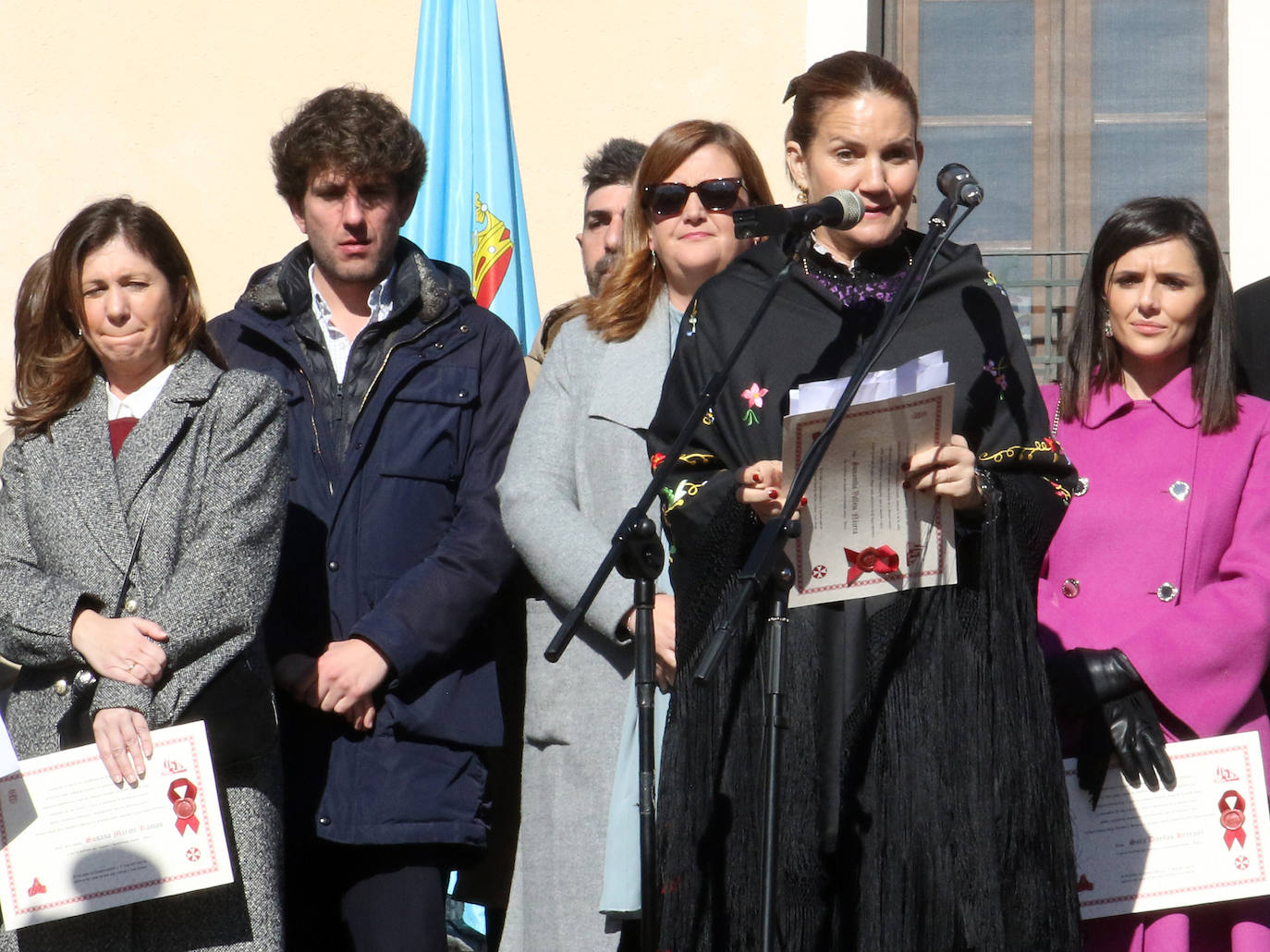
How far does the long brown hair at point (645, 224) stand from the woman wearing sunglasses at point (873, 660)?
2.33 ft

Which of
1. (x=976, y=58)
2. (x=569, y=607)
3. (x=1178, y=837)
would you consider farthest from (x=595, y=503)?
(x=976, y=58)

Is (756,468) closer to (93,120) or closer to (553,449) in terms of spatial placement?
(553,449)

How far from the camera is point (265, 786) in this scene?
11.5 ft

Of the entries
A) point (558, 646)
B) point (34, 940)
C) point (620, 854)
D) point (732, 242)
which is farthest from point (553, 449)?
point (34, 940)

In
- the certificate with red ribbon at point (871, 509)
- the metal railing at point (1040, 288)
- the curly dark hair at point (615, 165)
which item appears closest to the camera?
the certificate with red ribbon at point (871, 509)

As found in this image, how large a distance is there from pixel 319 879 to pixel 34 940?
25.1 inches

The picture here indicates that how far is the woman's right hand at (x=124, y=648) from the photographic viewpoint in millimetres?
3385

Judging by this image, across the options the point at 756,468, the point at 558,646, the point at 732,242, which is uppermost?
the point at 732,242

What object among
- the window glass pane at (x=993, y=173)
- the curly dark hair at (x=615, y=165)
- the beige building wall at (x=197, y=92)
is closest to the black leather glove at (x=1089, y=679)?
the curly dark hair at (x=615, y=165)

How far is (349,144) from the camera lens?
4016 millimetres

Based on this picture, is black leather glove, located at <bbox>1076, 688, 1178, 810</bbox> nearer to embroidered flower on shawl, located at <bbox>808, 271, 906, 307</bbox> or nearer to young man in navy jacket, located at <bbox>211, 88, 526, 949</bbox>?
embroidered flower on shawl, located at <bbox>808, 271, 906, 307</bbox>

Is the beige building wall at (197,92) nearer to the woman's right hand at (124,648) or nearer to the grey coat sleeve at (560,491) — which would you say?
the grey coat sleeve at (560,491)

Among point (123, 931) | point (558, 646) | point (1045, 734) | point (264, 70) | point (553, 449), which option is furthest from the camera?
point (264, 70)

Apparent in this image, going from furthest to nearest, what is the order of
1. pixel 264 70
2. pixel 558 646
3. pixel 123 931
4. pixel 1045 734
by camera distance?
1. pixel 264 70
2. pixel 123 931
3. pixel 1045 734
4. pixel 558 646
